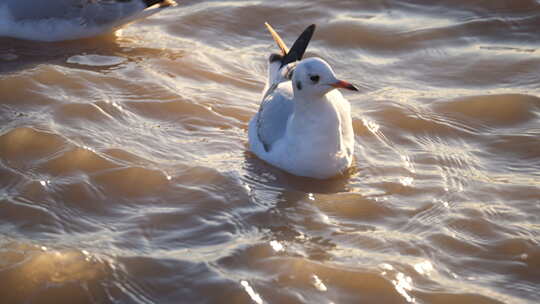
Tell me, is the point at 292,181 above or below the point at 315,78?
below

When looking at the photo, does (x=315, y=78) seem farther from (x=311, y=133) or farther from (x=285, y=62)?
(x=285, y=62)

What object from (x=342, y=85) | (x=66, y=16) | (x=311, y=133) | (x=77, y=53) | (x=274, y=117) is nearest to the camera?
(x=342, y=85)

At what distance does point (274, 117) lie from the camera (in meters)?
6.09

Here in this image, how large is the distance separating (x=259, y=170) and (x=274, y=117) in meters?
0.43

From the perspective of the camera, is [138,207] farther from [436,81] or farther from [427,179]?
[436,81]

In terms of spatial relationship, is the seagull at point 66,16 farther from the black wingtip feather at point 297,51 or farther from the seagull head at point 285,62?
the black wingtip feather at point 297,51

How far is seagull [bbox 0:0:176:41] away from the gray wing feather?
269 centimetres

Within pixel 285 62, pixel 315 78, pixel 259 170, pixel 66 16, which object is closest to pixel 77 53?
pixel 66 16

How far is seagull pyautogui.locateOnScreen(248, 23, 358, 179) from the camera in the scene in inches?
221

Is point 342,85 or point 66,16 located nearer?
point 342,85

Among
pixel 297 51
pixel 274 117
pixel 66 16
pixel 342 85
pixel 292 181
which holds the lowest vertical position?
pixel 292 181

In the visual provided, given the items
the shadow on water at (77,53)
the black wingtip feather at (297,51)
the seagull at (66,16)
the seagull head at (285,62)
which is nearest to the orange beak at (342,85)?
the seagull head at (285,62)

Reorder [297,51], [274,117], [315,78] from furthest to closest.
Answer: [297,51] < [274,117] < [315,78]

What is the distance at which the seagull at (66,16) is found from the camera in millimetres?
8172
